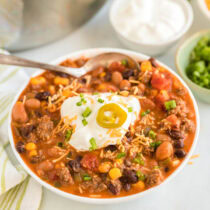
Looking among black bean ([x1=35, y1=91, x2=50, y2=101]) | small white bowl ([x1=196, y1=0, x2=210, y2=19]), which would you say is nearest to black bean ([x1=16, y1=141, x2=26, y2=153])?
black bean ([x1=35, y1=91, x2=50, y2=101])

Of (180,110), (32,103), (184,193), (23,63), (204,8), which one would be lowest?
(184,193)

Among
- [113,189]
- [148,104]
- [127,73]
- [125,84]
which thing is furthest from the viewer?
[127,73]

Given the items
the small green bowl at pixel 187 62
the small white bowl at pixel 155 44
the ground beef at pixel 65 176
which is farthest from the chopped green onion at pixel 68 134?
the small white bowl at pixel 155 44

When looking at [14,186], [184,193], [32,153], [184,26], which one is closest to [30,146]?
[32,153]

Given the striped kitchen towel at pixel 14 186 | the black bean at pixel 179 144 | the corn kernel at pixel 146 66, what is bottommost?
the striped kitchen towel at pixel 14 186

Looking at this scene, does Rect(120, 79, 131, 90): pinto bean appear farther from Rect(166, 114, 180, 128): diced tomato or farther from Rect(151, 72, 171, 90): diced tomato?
Rect(166, 114, 180, 128): diced tomato

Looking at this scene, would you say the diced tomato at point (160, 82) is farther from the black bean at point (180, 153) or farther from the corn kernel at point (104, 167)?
the corn kernel at point (104, 167)

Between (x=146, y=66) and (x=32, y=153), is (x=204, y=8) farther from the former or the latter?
(x=32, y=153)
